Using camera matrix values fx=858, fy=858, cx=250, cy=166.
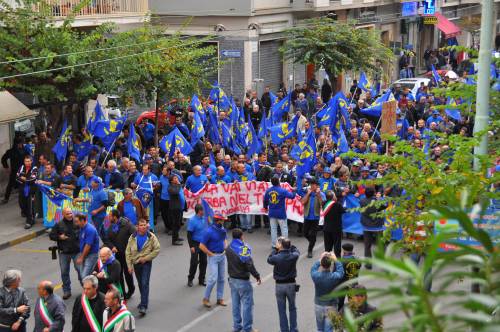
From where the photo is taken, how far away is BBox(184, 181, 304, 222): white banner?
56.3ft

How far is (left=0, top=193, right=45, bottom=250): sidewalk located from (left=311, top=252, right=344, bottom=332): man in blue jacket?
26.2 feet

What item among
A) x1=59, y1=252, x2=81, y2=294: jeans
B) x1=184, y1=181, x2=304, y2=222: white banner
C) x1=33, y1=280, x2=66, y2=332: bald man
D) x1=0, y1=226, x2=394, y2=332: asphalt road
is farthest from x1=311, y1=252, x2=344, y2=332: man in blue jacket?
x1=184, y1=181, x2=304, y2=222: white banner

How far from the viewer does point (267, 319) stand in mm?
12352

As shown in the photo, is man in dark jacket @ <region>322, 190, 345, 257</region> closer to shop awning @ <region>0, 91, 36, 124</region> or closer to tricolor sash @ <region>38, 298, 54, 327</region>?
tricolor sash @ <region>38, 298, 54, 327</region>

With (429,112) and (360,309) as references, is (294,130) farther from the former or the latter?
(360,309)

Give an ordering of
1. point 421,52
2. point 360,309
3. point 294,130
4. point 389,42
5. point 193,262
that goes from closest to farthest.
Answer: point 360,309
point 193,262
point 294,130
point 389,42
point 421,52

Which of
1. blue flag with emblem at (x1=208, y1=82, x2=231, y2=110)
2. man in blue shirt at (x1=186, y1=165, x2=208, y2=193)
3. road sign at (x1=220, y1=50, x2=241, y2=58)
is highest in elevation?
road sign at (x1=220, y1=50, x2=241, y2=58)

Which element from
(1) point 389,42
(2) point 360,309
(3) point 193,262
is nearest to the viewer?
(2) point 360,309

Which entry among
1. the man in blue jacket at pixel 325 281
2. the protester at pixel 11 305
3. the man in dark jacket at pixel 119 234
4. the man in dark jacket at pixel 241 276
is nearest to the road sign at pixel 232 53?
the man in dark jacket at pixel 119 234

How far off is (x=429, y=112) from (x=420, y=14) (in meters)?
23.3

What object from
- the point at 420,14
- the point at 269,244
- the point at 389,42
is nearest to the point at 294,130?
the point at 269,244

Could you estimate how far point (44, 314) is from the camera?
30.8 ft

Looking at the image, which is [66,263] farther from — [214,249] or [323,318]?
[323,318]

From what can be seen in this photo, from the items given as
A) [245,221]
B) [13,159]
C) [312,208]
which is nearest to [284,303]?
[312,208]
